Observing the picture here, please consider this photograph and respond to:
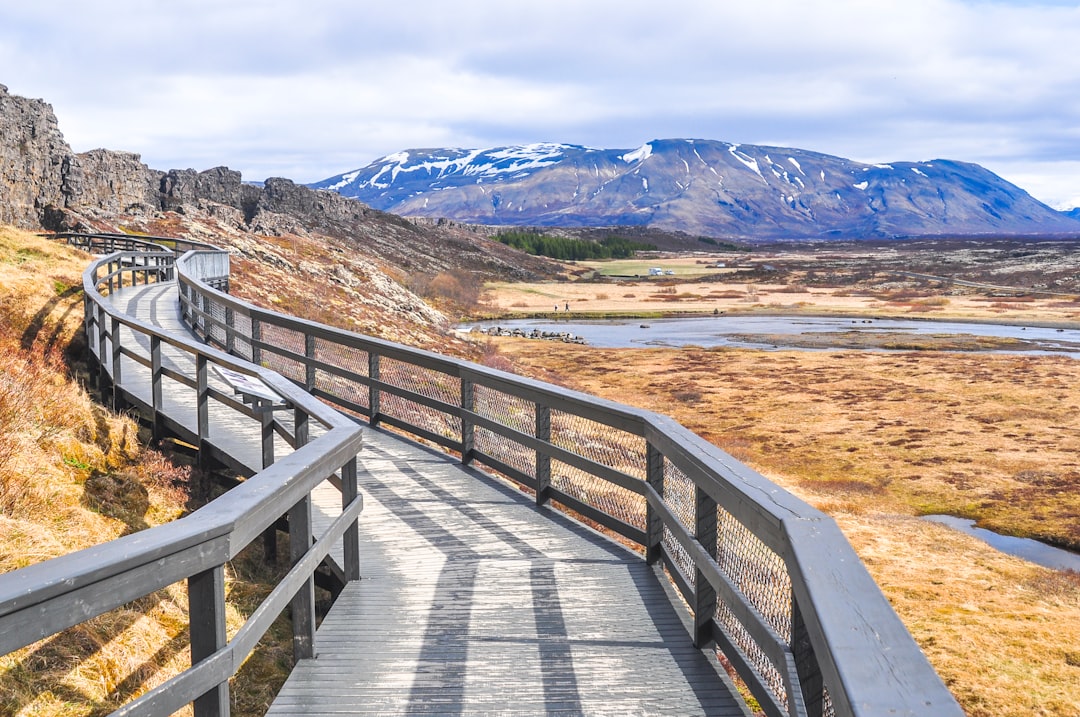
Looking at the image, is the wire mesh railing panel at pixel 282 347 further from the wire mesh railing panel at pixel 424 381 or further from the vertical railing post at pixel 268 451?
the vertical railing post at pixel 268 451

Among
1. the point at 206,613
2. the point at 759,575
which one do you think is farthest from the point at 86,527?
the point at 759,575

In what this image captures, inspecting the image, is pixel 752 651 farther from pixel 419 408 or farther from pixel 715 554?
pixel 419 408

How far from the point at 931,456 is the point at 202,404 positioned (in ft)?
76.5

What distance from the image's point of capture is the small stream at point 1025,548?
17.4m

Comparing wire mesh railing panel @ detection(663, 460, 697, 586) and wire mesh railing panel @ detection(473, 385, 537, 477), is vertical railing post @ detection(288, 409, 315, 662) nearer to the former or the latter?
wire mesh railing panel @ detection(663, 460, 697, 586)

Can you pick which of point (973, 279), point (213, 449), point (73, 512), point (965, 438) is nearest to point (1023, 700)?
point (213, 449)

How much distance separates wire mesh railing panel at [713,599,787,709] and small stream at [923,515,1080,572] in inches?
606

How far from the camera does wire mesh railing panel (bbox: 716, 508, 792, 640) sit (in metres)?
4.27

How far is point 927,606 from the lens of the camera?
13.5 metres

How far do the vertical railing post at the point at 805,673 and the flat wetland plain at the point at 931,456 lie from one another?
811cm

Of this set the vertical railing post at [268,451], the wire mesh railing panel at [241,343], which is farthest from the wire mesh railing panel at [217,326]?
the vertical railing post at [268,451]

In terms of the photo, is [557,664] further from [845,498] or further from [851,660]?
[845,498]

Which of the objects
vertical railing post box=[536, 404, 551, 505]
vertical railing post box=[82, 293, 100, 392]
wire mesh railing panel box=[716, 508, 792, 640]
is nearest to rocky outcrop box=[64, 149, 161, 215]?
vertical railing post box=[82, 293, 100, 392]

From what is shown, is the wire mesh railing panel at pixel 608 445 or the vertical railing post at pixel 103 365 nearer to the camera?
the wire mesh railing panel at pixel 608 445
